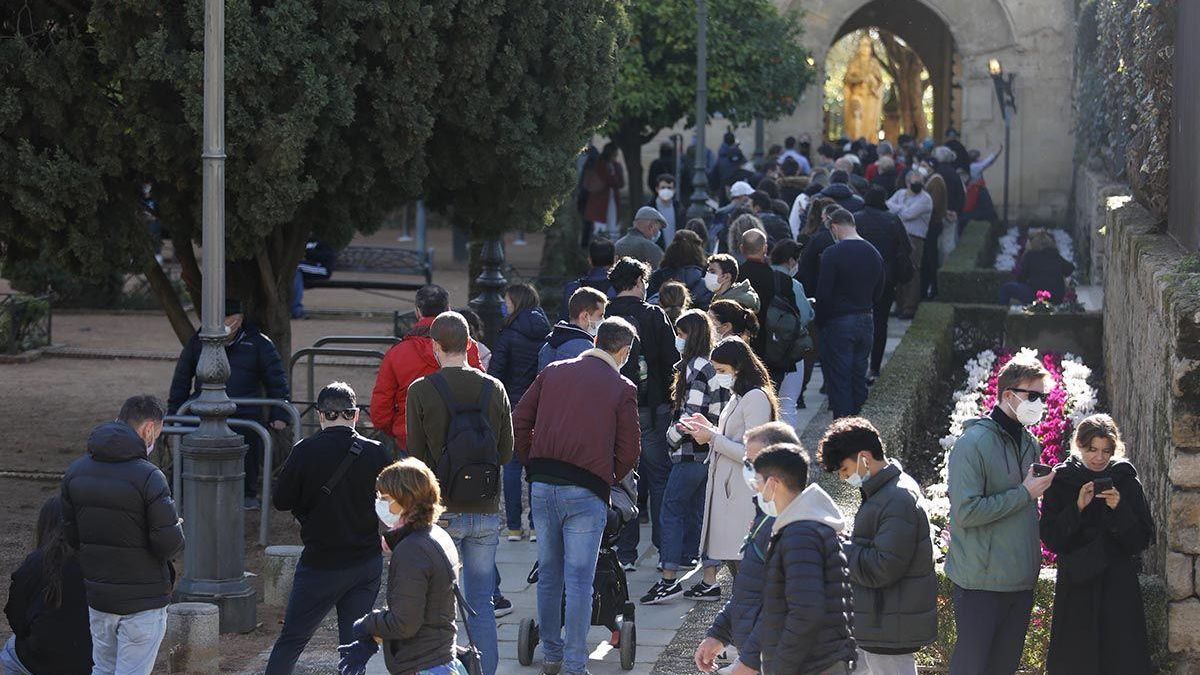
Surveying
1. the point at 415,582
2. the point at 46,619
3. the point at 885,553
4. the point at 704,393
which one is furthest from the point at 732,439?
the point at 46,619

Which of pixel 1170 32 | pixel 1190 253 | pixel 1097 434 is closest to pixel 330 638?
pixel 1097 434

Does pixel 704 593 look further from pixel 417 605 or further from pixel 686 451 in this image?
pixel 417 605

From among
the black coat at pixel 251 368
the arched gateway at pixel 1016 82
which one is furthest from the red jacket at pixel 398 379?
the arched gateway at pixel 1016 82

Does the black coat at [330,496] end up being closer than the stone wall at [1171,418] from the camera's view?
Yes

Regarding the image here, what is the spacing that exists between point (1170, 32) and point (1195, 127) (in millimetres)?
2048

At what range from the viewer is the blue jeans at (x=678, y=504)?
9.16 m

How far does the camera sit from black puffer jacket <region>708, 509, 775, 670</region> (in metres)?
5.83

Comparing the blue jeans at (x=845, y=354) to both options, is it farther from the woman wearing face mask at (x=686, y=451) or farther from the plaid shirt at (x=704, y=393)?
the plaid shirt at (x=704, y=393)

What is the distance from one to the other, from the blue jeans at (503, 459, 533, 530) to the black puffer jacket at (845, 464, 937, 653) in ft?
13.7

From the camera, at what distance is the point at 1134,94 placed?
47.6 feet

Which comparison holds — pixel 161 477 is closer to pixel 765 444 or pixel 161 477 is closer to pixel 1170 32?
pixel 765 444

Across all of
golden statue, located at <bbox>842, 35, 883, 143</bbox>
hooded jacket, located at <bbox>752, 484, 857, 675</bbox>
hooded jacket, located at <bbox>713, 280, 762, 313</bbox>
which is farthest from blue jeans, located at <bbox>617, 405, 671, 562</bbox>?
golden statue, located at <bbox>842, 35, 883, 143</bbox>

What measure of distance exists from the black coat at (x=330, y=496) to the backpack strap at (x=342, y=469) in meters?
0.01

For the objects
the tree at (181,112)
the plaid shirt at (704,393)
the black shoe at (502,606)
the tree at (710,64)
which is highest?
the tree at (710,64)
